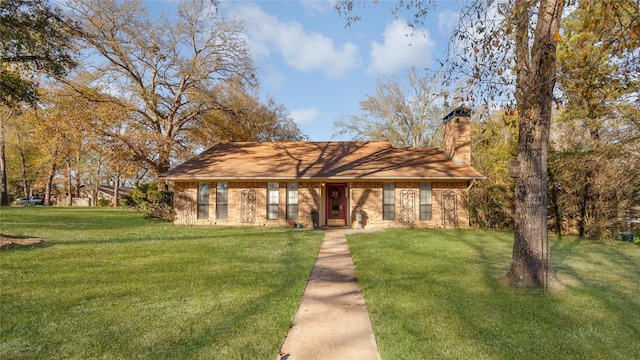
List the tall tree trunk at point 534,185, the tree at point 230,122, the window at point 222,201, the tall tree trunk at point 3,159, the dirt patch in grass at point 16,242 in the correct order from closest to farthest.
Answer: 1. the tall tree trunk at point 534,185
2. the dirt patch in grass at point 16,242
3. the window at point 222,201
4. the tree at point 230,122
5. the tall tree trunk at point 3,159

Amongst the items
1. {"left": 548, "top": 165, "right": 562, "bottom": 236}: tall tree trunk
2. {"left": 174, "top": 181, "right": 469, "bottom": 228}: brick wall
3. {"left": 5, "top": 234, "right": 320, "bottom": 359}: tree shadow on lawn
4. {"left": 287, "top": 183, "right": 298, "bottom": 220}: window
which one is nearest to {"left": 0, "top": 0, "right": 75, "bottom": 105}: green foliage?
{"left": 174, "top": 181, "right": 469, "bottom": 228}: brick wall

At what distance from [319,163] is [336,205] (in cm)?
226

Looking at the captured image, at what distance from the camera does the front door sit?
1574 centimetres

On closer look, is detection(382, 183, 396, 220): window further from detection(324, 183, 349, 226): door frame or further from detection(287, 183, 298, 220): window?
detection(287, 183, 298, 220): window

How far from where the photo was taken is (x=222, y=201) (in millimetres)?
15469

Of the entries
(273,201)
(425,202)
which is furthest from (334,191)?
(425,202)

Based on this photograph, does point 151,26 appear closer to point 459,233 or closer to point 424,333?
point 459,233

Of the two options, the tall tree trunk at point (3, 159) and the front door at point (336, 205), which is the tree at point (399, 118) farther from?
the tall tree trunk at point (3, 159)

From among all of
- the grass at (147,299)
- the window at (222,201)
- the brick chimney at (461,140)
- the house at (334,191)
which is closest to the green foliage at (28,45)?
the grass at (147,299)

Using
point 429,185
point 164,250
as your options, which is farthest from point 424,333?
point 429,185

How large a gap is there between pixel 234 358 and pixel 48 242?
914 centimetres

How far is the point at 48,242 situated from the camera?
30.3ft

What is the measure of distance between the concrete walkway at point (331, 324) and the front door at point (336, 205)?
8.85 meters

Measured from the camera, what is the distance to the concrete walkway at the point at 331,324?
11.2 ft
